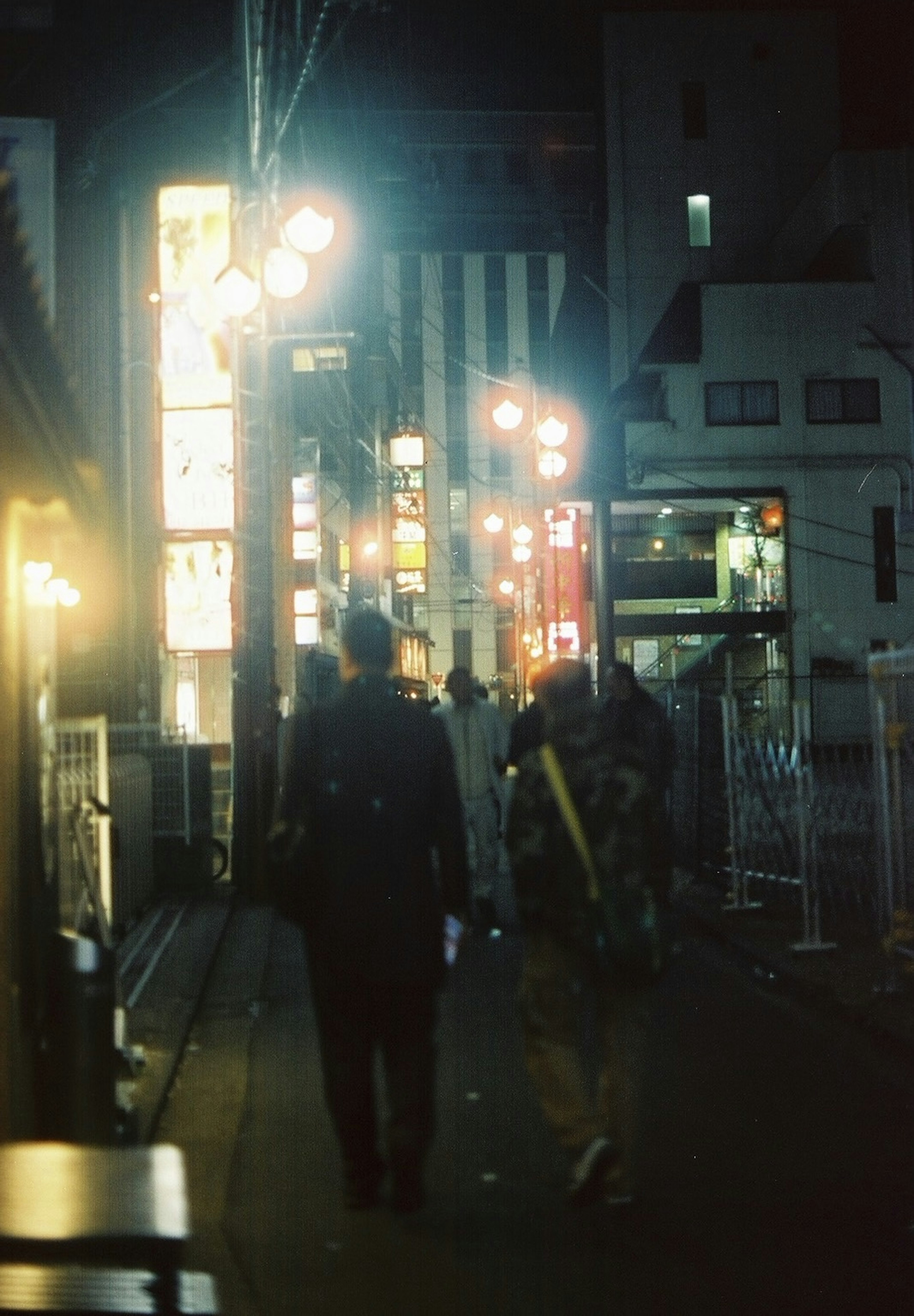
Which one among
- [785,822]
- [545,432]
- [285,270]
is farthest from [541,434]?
[785,822]

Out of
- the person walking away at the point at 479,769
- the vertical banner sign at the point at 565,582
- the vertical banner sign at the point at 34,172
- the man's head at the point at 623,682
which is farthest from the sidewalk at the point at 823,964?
the vertical banner sign at the point at 565,582

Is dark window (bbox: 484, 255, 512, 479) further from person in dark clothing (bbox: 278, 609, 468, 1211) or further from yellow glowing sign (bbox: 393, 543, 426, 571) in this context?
person in dark clothing (bbox: 278, 609, 468, 1211)

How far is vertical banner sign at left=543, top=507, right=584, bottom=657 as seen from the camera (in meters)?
33.8

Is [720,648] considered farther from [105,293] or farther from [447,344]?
[447,344]

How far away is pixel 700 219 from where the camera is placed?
46.8 m

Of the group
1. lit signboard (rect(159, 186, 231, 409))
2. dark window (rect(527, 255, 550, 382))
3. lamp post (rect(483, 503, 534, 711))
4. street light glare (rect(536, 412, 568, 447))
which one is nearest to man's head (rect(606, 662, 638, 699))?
lit signboard (rect(159, 186, 231, 409))

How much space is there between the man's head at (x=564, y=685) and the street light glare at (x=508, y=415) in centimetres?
2053

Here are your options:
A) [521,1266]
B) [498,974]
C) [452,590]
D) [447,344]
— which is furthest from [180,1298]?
[447,344]

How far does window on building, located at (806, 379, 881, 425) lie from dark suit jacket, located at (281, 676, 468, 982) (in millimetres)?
36849

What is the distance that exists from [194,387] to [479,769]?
9.44 meters

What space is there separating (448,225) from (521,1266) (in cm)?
7602

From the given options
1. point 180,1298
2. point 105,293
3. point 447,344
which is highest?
point 447,344

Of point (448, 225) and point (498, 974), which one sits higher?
point (448, 225)

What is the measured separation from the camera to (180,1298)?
263 cm
